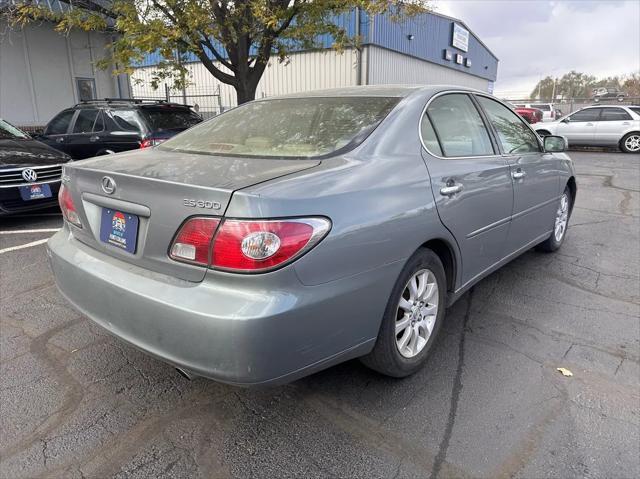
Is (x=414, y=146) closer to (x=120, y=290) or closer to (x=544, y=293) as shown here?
(x=120, y=290)

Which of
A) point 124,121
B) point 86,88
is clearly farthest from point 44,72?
Result: point 124,121

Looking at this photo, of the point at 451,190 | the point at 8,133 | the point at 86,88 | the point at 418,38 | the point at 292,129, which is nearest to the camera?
the point at 451,190

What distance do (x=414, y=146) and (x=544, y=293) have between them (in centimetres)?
214

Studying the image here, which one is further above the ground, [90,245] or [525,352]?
[90,245]

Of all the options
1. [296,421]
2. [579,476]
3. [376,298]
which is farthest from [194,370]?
[579,476]

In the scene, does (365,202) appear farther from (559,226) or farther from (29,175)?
(29,175)

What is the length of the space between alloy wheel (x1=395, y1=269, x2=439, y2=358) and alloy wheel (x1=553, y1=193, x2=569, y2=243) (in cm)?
264

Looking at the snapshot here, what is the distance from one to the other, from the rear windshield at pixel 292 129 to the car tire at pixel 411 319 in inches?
30.4

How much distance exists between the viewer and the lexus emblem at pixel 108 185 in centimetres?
231

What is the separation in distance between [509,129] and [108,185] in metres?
3.08

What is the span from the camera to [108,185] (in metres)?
2.34

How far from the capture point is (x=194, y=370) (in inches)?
80.4

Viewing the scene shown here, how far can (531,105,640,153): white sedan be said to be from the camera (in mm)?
16031

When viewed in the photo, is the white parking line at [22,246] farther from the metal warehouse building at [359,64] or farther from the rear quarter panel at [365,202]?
the metal warehouse building at [359,64]
